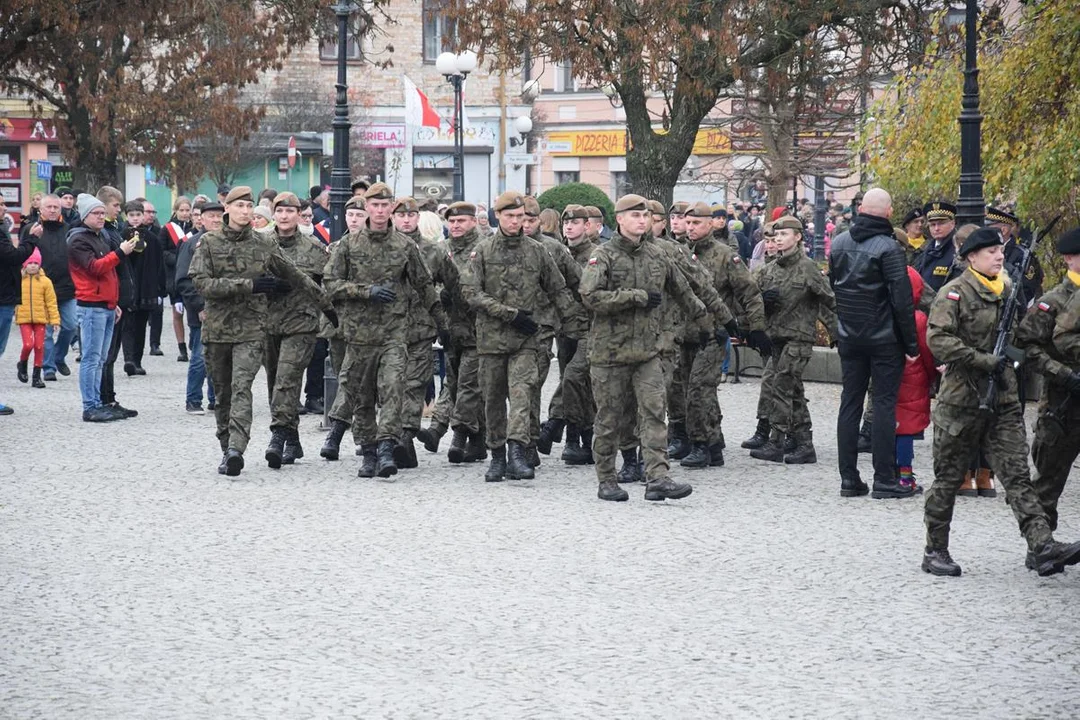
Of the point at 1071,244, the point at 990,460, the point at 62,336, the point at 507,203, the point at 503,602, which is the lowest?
the point at 503,602

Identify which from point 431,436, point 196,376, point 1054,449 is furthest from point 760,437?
point 196,376

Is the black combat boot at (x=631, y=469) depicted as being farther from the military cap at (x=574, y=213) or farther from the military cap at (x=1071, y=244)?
the military cap at (x=1071, y=244)

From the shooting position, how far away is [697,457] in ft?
40.7

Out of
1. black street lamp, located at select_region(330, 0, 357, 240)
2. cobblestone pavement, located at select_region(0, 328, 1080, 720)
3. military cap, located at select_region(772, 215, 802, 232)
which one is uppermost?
black street lamp, located at select_region(330, 0, 357, 240)

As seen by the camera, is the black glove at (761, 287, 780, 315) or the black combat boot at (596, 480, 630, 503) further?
the black glove at (761, 287, 780, 315)

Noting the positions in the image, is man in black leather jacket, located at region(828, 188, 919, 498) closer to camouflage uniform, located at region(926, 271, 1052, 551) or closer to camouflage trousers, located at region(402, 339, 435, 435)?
camouflage uniform, located at region(926, 271, 1052, 551)

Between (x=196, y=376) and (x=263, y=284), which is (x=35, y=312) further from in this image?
(x=263, y=284)

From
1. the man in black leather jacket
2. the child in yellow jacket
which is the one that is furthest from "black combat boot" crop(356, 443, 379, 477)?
the child in yellow jacket

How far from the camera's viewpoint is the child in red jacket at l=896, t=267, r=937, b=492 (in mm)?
11234

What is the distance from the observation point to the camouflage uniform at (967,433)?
334 inches

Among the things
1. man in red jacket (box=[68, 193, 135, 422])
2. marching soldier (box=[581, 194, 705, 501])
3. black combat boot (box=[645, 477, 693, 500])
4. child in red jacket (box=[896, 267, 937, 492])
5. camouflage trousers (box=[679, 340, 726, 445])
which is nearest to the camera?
black combat boot (box=[645, 477, 693, 500])

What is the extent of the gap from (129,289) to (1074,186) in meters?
8.88

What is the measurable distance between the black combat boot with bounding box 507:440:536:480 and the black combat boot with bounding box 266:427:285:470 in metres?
1.67

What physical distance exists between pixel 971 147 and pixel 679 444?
3.48 m
